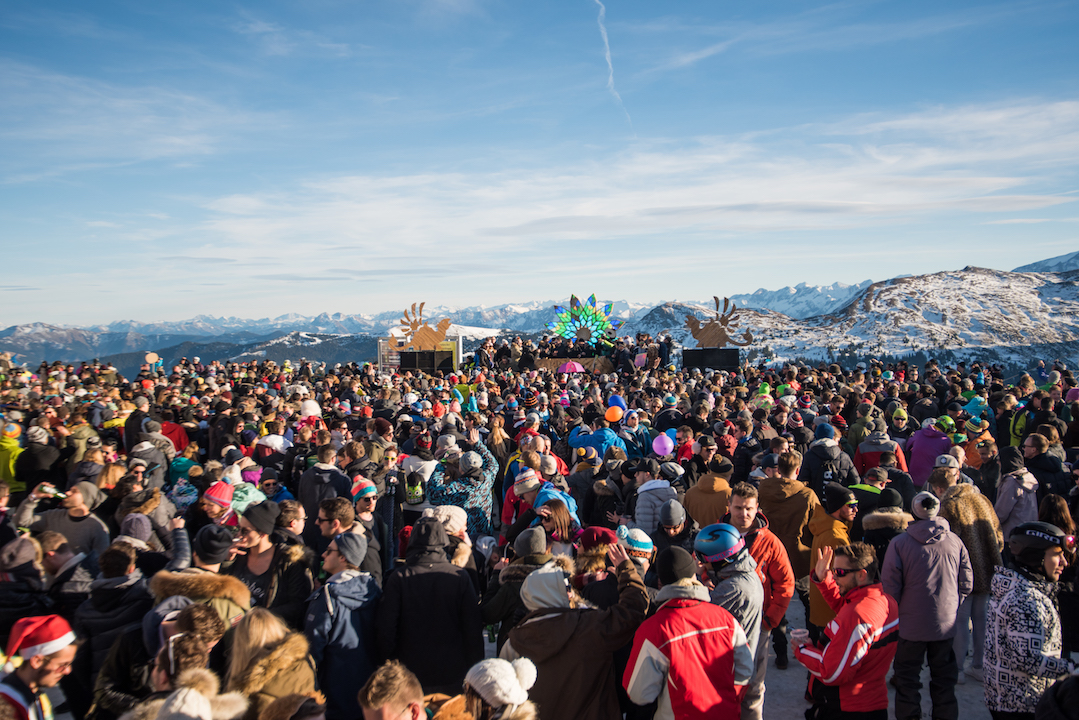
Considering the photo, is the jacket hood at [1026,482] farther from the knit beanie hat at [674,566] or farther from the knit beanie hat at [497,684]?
the knit beanie hat at [497,684]

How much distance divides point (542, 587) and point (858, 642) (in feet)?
5.56

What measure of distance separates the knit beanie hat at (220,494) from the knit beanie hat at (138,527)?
0.46m

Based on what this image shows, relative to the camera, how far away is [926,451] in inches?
276

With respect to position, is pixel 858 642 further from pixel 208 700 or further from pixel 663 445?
pixel 663 445

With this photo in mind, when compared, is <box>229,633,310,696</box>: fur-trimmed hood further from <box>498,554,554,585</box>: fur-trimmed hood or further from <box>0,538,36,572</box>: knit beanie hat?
<box>0,538,36,572</box>: knit beanie hat

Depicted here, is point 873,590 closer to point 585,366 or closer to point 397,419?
point 397,419

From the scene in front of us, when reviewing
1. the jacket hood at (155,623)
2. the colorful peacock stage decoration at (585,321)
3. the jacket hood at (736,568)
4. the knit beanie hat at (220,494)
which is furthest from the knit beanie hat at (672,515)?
the colorful peacock stage decoration at (585,321)

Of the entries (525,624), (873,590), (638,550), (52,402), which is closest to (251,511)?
(525,624)

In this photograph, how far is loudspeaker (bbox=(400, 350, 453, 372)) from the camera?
72.5 feet

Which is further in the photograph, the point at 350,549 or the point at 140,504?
the point at 140,504

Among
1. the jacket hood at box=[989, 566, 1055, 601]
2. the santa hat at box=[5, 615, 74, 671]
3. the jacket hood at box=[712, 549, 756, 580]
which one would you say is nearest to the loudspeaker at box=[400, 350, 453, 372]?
the jacket hood at box=[712, 549, 756, 580]

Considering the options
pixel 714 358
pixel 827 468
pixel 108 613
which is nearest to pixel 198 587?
pixel 108 613

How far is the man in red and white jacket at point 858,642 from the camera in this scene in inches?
128

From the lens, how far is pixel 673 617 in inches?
113
